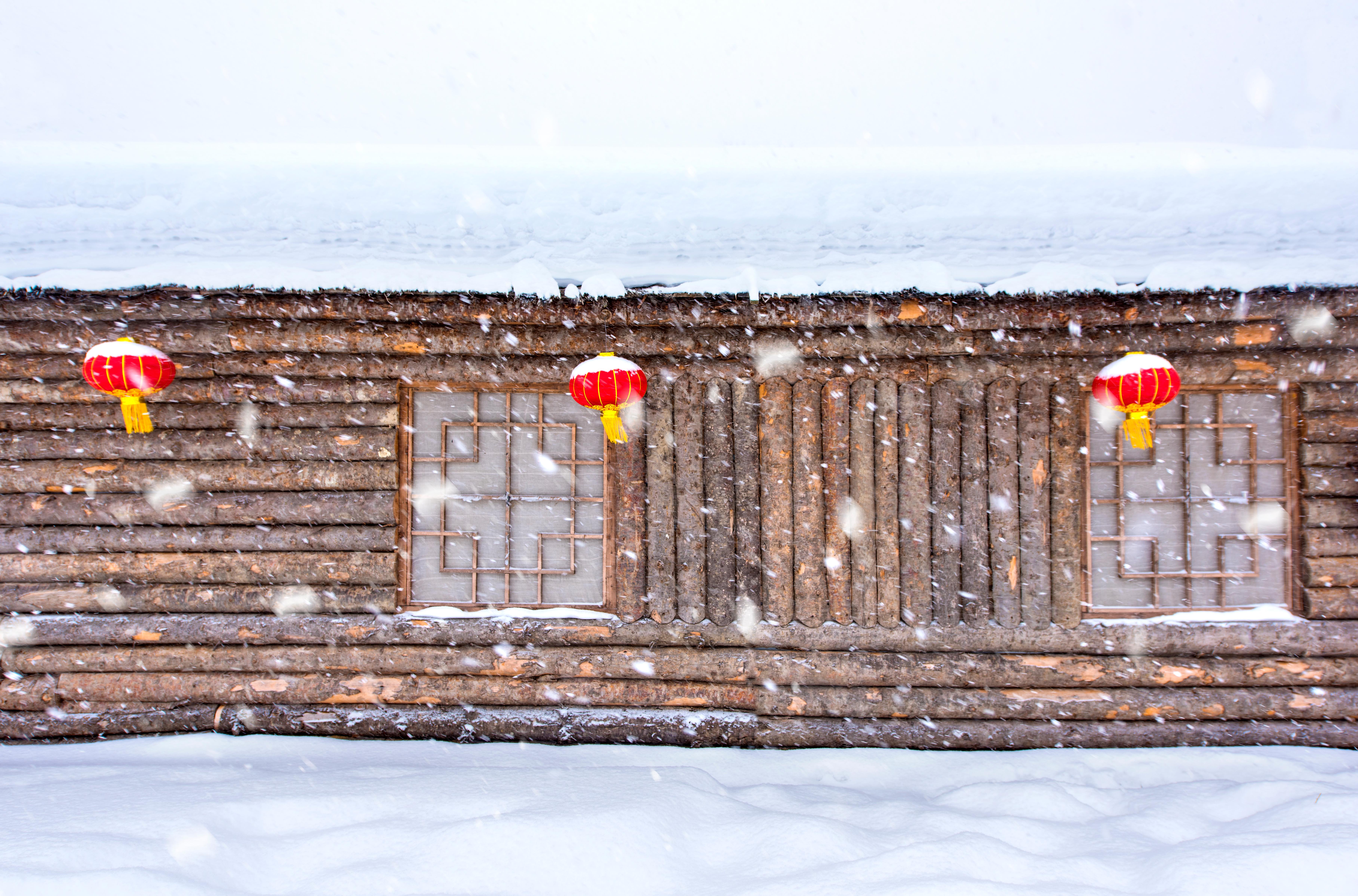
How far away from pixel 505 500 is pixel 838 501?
8.03 ft

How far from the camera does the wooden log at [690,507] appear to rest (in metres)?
4.15

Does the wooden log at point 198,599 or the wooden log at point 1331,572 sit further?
the wooden log at point 198,599

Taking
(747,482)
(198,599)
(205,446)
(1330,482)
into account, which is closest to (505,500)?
(747,482)

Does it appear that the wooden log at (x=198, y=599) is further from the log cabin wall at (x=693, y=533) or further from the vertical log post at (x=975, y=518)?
the vertical log post at (x=975, y=518)

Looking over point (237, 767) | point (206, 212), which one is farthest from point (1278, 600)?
point (206, 212)

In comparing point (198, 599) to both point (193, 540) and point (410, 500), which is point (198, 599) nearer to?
point (193, 540)

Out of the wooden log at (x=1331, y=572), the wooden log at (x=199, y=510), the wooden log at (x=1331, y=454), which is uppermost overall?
the wooden log at (x=1331, y=454)

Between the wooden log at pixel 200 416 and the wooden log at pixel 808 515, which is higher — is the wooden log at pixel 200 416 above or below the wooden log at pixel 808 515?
above

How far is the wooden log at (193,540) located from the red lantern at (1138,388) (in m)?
4.96

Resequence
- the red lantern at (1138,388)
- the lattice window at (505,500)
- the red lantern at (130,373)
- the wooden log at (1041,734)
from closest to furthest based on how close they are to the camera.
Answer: the red lantern at (1138,388), the red lantern at (130,373), the wooden log at (1041,734), the lattice window at (505,500)

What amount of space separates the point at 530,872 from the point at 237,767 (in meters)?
2.44

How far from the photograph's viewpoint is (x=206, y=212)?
364cm

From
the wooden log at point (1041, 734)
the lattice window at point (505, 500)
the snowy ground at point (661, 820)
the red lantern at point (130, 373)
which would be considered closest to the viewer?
the snowy ground at point (661, 820)

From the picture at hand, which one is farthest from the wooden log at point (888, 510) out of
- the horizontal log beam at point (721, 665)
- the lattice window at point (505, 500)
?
the lattice window at point (505, 500)
